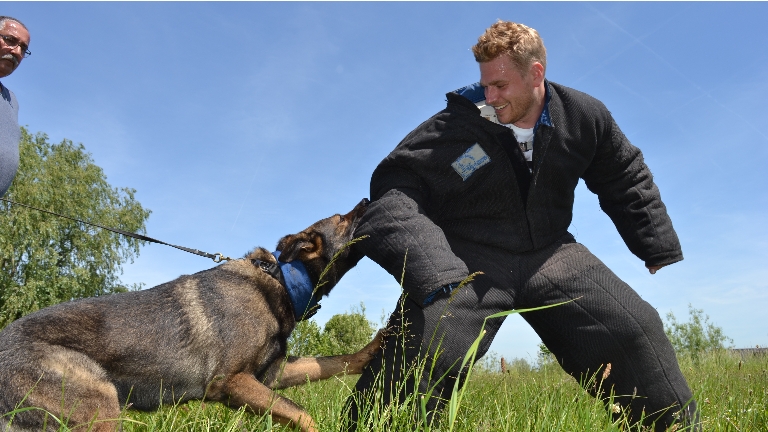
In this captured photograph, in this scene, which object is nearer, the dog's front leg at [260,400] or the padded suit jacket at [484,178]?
the dog's front leg at [260,400]

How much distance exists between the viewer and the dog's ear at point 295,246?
4.26 meters

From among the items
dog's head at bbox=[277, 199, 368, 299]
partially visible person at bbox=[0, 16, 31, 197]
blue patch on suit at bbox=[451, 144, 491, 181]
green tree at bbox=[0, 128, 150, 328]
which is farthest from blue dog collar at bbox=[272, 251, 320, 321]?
green tree at bbox=[0, 128, 150, 328]

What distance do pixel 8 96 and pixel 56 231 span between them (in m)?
31.5

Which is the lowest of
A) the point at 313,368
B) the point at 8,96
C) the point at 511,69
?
the point at 313,368

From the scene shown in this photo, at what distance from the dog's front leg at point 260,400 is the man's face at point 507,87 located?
230 cm

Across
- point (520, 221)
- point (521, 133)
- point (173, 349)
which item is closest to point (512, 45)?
point (521, 133)

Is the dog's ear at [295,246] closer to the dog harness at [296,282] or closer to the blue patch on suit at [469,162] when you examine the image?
the dog harness at [296,282]

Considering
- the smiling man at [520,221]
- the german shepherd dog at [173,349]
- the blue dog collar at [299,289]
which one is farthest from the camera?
the blue dog collar at [299,289]

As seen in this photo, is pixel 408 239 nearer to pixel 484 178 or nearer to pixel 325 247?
→ pixel 484 178

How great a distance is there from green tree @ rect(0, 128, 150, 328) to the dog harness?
3176 cm

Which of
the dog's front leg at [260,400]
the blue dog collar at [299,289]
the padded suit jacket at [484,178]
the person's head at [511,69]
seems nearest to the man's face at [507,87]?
the person's head at [511,69]

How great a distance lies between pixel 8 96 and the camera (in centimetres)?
504

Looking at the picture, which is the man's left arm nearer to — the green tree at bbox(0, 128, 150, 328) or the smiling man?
→ the smiling man

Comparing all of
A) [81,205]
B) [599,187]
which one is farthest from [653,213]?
[81,205]
